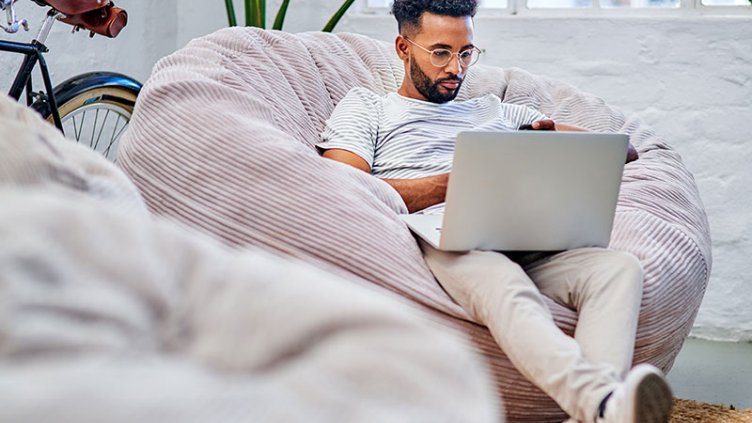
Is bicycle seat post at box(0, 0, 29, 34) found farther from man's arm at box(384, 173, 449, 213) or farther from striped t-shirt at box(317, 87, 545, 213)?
man's arm at box(384, 173, 449, 213)

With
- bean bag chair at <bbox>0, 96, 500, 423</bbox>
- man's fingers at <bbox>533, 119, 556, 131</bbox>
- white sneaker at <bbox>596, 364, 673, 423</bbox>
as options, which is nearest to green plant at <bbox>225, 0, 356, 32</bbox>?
man's fingers at <bbox>533, 119, 556, 131</bbox>

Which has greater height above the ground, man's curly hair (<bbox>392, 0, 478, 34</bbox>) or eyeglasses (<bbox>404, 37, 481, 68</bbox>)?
man's curly hair (<bbox>392, 0, 478, 34</bbox>)

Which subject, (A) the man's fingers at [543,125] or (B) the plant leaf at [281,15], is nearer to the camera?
(A) the man's fingers at [543,125]

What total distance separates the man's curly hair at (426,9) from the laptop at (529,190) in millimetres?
797

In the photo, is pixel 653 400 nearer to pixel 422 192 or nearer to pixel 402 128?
pixel 422 192

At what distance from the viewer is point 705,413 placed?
8.20ft

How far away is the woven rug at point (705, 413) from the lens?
2439 millimetres

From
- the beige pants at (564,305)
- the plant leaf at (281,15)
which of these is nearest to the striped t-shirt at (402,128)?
the beige pants at (564,305)

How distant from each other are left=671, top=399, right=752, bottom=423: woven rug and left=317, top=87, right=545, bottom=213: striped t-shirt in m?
0.79

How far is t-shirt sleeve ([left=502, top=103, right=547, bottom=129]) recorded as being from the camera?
2.67m

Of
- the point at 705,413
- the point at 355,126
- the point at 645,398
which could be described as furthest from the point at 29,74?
the point at 705,413

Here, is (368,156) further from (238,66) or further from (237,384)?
(237,384)

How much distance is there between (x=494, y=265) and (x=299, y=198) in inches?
13.8

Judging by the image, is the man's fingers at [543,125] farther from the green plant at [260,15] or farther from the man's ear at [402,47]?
the green plant at [260,15]
